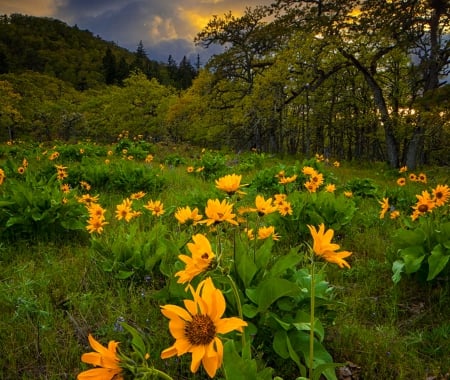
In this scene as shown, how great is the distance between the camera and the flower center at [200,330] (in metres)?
0.91

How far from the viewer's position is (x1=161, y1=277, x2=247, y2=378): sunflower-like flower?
880 mm

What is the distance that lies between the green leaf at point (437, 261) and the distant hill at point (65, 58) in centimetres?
5938

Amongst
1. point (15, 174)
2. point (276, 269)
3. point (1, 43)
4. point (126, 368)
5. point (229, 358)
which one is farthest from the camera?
point (1, 43)

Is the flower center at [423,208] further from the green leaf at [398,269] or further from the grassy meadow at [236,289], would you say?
the green leaf at [398,269]

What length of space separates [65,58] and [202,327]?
275 feet

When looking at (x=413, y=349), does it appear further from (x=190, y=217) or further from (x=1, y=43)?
(x=1, y=43)

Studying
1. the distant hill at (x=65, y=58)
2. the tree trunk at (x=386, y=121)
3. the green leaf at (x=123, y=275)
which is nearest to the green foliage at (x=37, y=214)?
the green leaf at (x=123, y=275)

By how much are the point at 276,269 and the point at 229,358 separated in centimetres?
101

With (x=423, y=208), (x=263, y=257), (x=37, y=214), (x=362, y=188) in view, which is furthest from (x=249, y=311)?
(x=362, y=188)

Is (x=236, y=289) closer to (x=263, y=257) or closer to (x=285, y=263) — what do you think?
(x=285, y=263)

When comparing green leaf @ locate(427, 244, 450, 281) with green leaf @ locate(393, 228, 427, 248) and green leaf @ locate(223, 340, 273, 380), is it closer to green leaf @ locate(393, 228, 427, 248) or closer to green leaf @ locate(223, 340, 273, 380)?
green leaf @ locate(393, 228, 427, 248)

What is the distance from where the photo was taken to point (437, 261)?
2639mm

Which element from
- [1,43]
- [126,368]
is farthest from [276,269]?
[1,43]

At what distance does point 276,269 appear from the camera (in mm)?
2113
